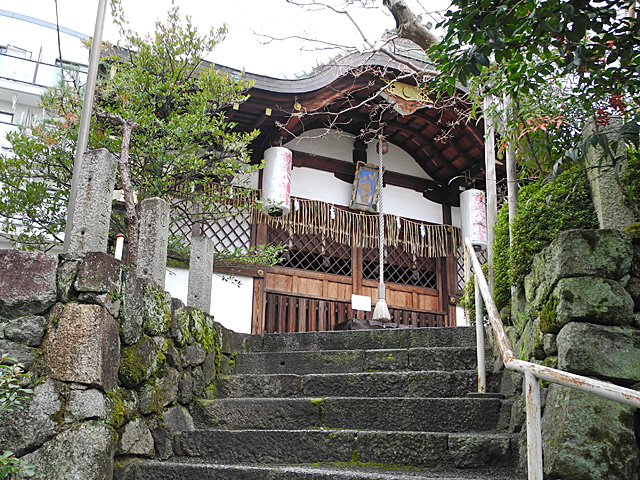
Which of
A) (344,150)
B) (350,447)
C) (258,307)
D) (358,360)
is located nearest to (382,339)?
(358,360)

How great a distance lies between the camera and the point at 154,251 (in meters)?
4.71

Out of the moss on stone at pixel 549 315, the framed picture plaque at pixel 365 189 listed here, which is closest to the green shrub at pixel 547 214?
the moss on stone at pixel 549 315

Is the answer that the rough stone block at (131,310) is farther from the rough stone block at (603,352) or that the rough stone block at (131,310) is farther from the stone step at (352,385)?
the rough stone block at (603,352)

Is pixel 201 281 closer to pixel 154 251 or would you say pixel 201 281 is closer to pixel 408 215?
pixel 154 251

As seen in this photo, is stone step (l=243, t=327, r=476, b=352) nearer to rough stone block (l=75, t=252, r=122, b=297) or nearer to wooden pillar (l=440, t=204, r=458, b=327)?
rough stone block (l=75, t=252, r=122, b=297)

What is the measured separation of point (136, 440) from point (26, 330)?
1.07 m

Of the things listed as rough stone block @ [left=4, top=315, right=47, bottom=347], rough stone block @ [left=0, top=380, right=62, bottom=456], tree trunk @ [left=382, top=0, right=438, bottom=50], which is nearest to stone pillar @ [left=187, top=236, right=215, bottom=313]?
rough stone block @ [left=4, top=315, right=47, bottom=347]

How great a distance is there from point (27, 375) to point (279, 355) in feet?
8.34

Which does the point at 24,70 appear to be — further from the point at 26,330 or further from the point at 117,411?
the point at 117,411

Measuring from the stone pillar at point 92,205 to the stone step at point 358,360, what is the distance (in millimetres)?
2192

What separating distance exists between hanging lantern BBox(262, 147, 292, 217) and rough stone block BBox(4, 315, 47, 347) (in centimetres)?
537

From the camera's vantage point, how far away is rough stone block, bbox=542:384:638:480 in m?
3.04

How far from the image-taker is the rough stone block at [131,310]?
4.08m

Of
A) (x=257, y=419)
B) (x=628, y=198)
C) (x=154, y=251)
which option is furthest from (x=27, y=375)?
(x=628, y=198)
